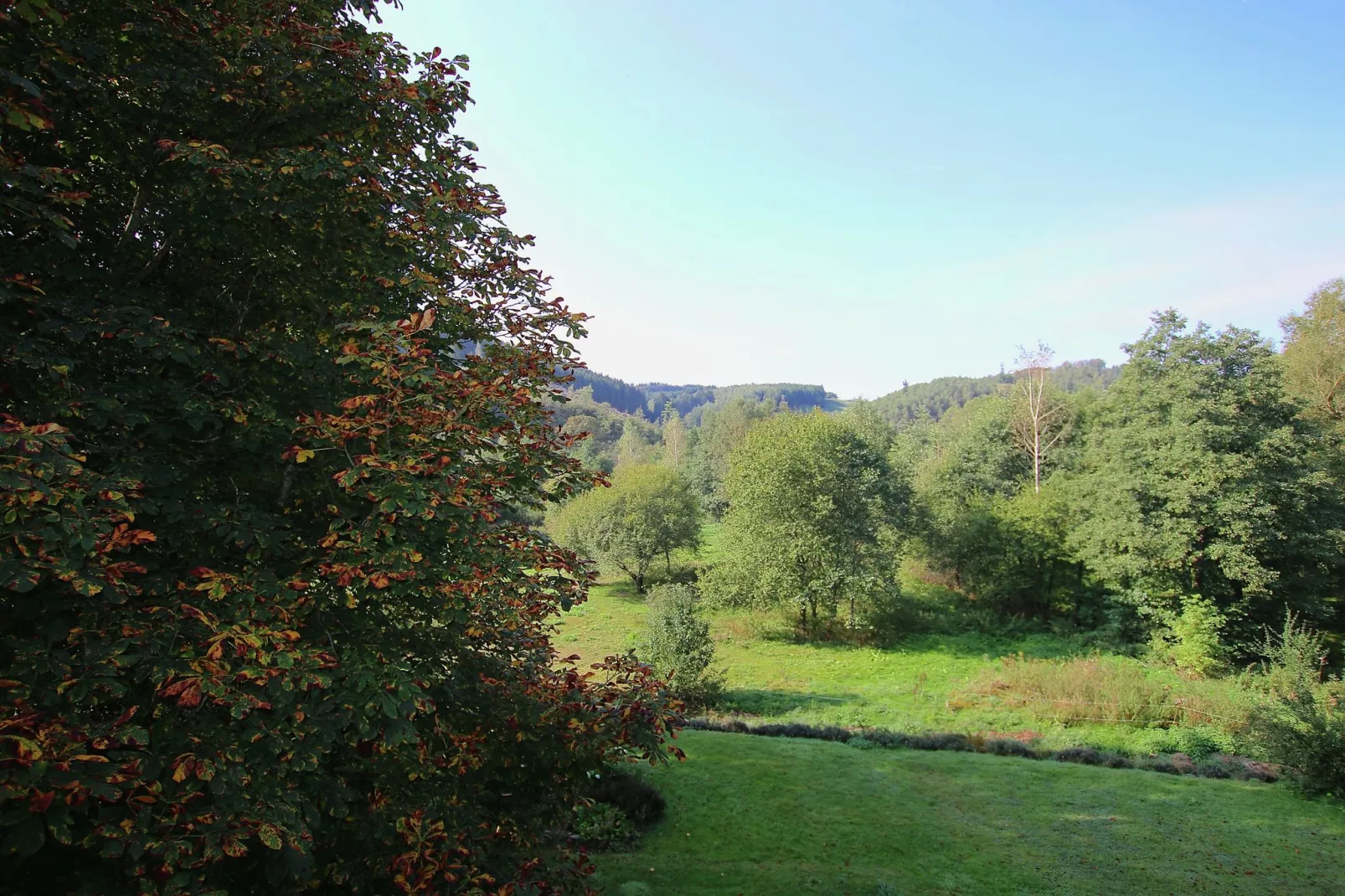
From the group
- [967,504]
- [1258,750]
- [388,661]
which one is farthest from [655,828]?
[967,504]

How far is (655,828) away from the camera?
10.4 meters

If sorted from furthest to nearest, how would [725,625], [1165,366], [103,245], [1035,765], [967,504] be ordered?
[967,504], [725,625], [1165,366], [1035,765], [103,245]

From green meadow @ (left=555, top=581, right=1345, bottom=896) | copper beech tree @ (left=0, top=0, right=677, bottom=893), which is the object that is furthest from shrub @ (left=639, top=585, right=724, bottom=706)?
copper beech tree @ (left=0, top=0, right=677, bottom=893)

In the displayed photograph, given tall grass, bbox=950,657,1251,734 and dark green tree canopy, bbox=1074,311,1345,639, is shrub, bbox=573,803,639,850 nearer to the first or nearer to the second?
tall grass, bbox=950,657,1251,734

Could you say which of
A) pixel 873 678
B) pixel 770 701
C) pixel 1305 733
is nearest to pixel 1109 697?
pixel 1305 733

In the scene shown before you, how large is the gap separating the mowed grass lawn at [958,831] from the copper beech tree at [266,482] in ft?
14.6

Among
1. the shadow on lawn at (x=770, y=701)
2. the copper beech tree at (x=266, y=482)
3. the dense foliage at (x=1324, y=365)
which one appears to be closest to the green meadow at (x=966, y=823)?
the shadow on lawn at (x=770, y=701)

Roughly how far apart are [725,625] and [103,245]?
30839mm

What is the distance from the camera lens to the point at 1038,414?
133 feet

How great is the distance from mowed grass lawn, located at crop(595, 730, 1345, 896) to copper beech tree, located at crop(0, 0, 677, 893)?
4.45 meters

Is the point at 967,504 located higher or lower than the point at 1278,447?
lower

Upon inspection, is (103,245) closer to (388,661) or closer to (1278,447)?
(388,661)

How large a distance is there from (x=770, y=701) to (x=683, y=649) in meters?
4.32

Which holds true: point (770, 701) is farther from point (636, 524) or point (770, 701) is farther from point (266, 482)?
point (636, 524)
